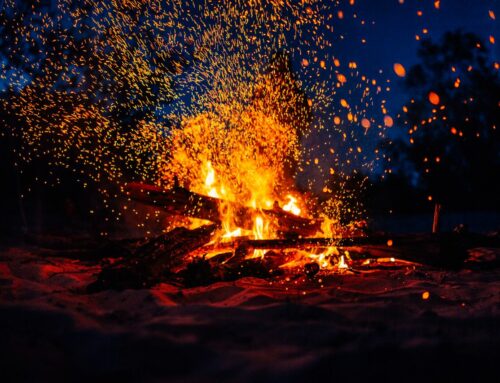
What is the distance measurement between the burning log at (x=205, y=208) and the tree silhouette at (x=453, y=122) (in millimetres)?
7319

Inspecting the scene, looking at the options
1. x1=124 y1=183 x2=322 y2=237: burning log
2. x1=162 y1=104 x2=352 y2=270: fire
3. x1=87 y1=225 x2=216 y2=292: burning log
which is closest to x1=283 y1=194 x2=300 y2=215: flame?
x1=162 y1=104 x2=352 y2=270: fire

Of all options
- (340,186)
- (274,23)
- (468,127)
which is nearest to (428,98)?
(468,127)

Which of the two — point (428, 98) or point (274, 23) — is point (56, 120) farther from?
point (428, 98)

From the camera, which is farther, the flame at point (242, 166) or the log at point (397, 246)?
the flame at point (242, 166)

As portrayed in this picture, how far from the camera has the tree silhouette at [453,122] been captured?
13.1 m

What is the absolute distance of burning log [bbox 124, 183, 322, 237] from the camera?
7.03 m

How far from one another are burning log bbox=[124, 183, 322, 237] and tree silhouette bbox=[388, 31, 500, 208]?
7.32 metres

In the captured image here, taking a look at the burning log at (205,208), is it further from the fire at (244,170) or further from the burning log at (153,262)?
the burning log at (153,262)

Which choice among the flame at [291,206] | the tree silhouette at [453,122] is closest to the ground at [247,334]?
the flame at [291,206]

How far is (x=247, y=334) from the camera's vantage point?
9.98ft

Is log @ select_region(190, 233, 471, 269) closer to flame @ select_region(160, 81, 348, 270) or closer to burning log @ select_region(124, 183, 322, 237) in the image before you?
flame @ select_region(160, 81, 348, 270)

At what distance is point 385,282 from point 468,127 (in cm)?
1026

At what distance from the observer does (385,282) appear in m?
5.17

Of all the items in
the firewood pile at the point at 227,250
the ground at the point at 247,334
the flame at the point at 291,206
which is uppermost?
the flame at the point at 291,206
